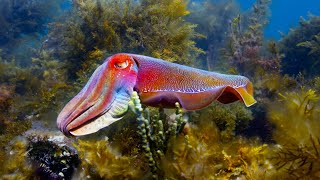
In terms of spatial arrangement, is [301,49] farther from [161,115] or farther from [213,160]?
[213,160]

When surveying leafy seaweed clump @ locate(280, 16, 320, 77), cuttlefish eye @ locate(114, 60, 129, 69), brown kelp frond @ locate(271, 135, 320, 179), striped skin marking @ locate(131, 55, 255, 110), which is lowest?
leafy seaweed clump @ locate(280, 16, 320, 77)

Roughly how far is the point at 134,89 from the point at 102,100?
0.31 metres

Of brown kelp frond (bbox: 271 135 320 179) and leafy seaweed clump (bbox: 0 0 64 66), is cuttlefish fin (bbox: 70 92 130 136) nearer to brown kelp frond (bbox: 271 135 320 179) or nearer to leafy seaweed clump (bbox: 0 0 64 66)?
brown kelp frond (bbox: 271 135 320 179)

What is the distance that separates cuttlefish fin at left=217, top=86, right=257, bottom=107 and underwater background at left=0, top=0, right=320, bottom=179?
0.47 meters

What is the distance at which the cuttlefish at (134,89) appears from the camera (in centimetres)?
217

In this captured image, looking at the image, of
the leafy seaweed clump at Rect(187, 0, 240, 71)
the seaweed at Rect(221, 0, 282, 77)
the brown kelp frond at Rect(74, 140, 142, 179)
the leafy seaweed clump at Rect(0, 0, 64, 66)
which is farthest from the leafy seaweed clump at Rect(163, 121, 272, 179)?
the leafy seaweed clump at Rect(0, 0, 64, 66)

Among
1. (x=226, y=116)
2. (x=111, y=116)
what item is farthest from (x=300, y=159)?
(x=226, y=116)

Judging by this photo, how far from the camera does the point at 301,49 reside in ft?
42.3

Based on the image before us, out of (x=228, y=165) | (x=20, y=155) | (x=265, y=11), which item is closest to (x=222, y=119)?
(x=228, y=165)

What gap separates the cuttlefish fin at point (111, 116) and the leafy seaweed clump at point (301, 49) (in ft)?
36.5

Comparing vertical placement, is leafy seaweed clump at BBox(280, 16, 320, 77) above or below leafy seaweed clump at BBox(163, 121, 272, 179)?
below

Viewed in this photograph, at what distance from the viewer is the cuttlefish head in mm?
2152

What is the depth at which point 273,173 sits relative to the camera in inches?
105

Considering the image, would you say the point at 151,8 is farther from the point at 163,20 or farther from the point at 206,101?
the point at 206,101
